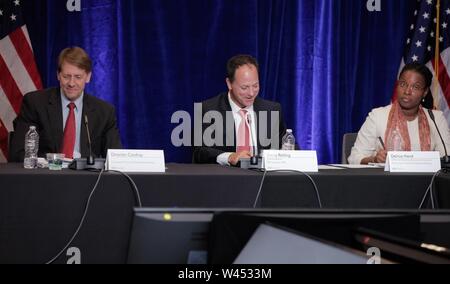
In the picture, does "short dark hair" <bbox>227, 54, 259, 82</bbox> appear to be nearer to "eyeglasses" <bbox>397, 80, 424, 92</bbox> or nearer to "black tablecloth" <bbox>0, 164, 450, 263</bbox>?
"eyeglasses" <bbox>397, 80, 424, 92</bbox>

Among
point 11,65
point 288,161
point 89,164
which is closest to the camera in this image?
point 89,164

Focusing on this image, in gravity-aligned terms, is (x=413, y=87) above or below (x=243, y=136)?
above

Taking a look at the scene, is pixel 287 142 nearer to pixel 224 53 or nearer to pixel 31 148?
pixel 224 53

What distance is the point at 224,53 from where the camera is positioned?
4.48 meters

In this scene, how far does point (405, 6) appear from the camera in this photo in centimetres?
469

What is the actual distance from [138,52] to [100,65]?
0.96 feet

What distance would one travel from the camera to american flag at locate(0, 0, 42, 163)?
168 inches

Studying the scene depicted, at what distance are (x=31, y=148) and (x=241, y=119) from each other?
122cm

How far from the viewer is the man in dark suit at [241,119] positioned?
136 inches

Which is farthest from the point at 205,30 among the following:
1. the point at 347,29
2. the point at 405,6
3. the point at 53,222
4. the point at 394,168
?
the point at 53,222

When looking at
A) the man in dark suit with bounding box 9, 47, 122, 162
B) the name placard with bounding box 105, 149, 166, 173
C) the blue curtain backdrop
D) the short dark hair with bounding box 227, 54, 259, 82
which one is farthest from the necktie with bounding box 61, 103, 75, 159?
the blue curtain backdrop

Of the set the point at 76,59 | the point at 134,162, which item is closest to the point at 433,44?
the point at 76,59

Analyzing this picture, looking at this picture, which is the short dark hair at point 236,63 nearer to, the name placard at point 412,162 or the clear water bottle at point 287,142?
the clear water bottle at point 287,142
